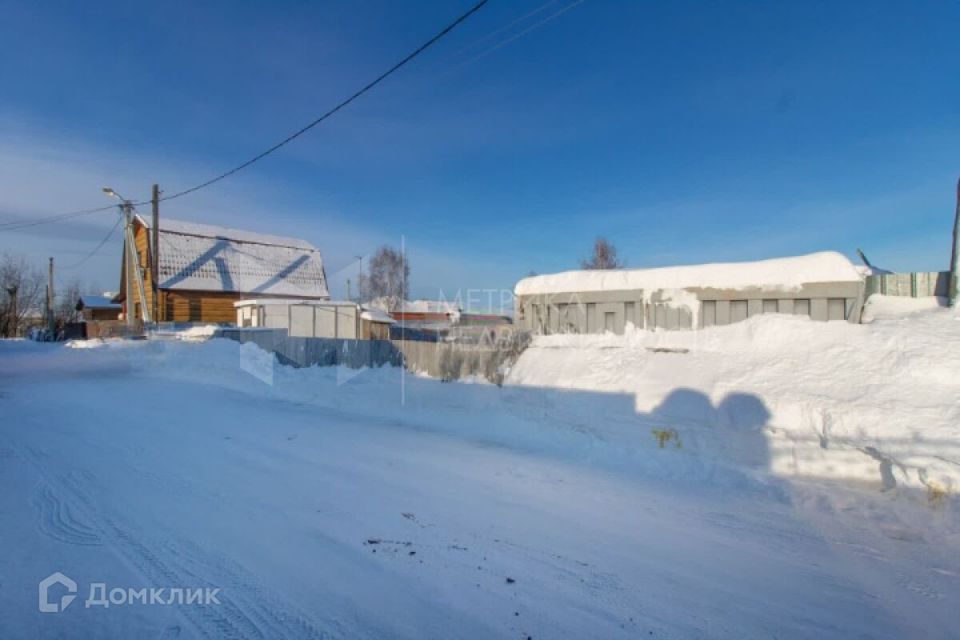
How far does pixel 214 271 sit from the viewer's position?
106ft

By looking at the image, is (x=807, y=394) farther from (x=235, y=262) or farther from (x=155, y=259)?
(x=235, y=262)

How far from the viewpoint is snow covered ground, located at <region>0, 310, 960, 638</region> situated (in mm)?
3094

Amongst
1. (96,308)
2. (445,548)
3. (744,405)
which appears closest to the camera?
(445,548)

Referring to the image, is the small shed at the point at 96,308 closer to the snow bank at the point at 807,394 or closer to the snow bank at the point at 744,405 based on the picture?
the snow bank at the point at 744,405

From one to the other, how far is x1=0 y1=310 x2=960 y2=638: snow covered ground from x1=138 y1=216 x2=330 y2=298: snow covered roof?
24586 millimetres

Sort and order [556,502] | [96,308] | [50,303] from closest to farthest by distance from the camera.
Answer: [556,502] < [50,303] < [96,308]

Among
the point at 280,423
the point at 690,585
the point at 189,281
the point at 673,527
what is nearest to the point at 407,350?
the point at 280,423

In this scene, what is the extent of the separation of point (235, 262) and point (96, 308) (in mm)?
34270

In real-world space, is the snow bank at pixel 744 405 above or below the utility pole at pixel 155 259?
below

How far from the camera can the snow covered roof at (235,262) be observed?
1217 inches

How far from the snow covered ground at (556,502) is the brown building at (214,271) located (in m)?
23.9

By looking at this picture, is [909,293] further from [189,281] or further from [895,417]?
[189,281]

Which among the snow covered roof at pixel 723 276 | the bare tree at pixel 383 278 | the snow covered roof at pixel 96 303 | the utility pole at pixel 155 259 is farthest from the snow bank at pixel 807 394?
the snow covered roof at pixel 96 303

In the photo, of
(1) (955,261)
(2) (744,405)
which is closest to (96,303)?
(2) (744,405)
